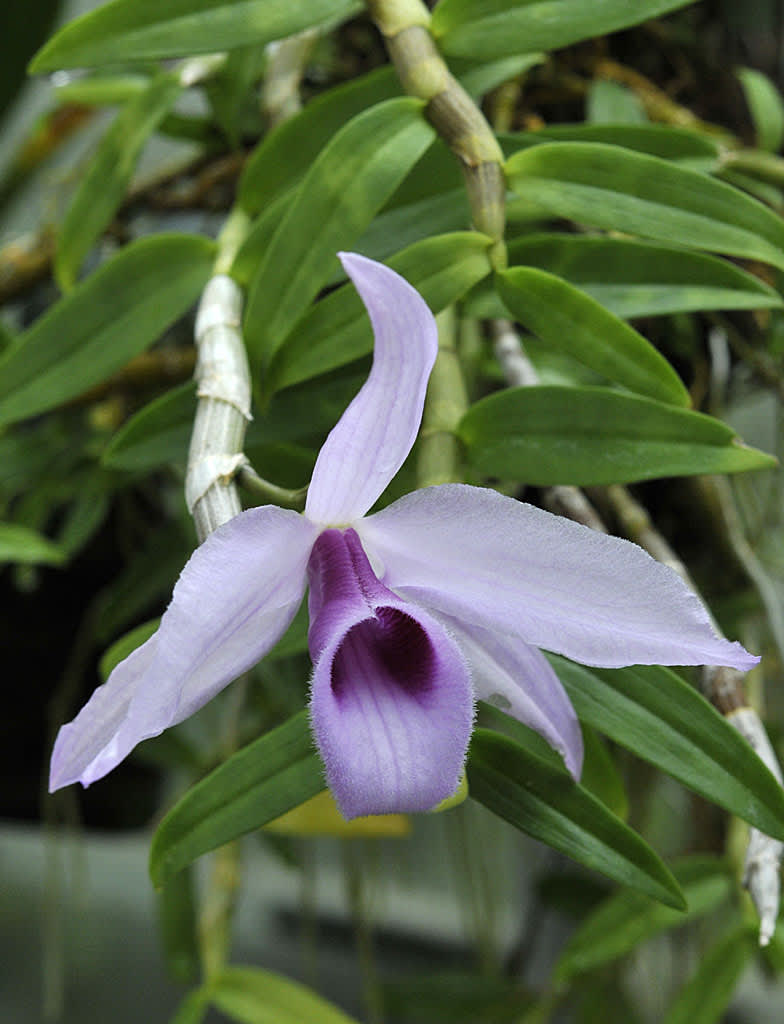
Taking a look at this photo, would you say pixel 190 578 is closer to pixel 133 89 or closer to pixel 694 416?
pixel 694 416

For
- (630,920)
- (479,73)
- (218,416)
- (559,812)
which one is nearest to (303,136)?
(479,73)

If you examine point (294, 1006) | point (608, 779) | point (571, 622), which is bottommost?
point (294, 1006)

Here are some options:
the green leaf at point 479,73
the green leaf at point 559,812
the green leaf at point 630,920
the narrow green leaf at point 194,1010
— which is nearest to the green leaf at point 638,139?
the green leaf at point 479,73

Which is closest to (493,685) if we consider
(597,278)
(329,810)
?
(597,278)

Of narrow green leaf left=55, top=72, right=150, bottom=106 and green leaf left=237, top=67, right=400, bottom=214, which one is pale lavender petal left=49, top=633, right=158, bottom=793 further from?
narrow green leaf left=55, top=72, right=150, bottom=106

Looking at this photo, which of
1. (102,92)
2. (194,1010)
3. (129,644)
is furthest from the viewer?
(102,92)

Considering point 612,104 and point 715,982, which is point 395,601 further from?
point 612,104
